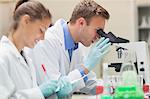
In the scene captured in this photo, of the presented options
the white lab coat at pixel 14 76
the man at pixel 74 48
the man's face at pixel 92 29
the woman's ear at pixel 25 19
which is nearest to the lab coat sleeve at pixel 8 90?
the white lab coat at pixel 14 76

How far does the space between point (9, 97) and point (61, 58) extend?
61 centimetres

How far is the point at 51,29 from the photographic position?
75.9 inches

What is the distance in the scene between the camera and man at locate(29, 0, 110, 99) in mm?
1784

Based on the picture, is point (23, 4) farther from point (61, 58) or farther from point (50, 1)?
point (50, 1)

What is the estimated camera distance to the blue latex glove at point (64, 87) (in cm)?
164

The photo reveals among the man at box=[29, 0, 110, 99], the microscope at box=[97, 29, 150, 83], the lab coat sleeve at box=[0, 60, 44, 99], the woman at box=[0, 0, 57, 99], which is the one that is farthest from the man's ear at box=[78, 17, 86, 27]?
the lab coat sleeve at box=[0, 60, 44, 99]

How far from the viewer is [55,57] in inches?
73.5

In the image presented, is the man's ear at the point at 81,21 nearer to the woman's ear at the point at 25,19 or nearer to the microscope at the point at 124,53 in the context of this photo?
the microscope at the point at 124,53

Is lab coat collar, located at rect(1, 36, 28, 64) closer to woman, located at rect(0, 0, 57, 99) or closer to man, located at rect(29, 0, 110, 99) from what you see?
woman, located at rect(0, 0, 57, 99)

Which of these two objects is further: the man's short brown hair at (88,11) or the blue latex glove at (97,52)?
the man's short brown hair at (88,11)

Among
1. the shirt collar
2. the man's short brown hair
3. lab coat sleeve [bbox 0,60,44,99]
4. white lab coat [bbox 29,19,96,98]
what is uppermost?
the man's short brown hair

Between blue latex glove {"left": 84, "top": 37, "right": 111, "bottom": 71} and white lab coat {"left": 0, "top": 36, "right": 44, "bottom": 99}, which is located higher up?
blue latex glove {"left": 84, "top": 37, "right": 111, "bottom": 71}

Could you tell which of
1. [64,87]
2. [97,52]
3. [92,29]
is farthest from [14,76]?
[92,29]

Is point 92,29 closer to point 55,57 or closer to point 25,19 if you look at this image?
point 55,57
